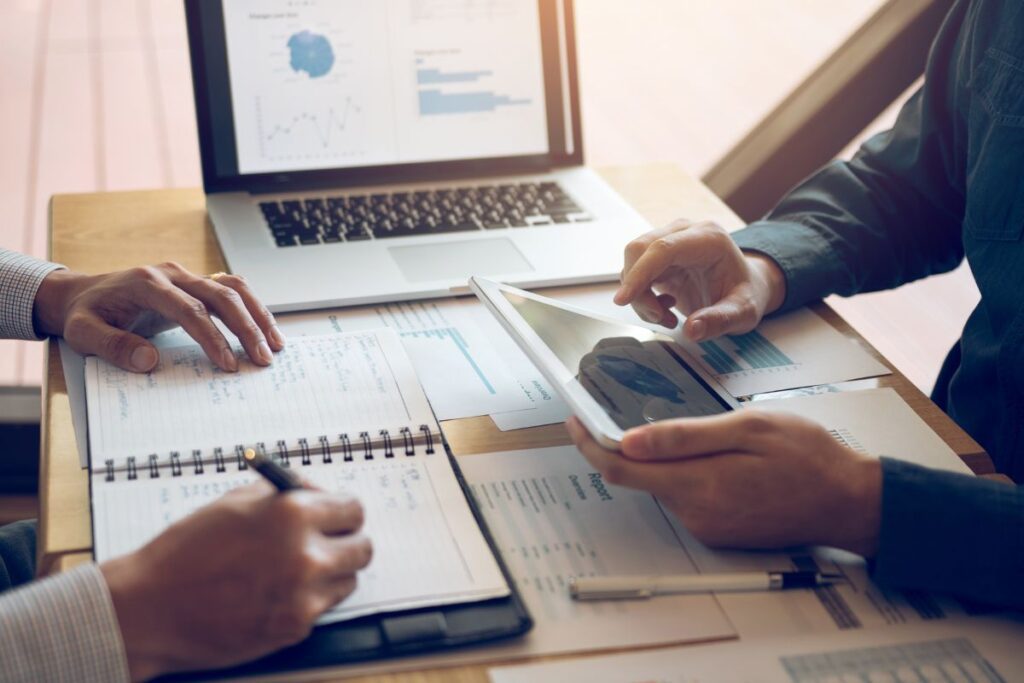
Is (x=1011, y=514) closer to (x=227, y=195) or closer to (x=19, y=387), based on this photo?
(x=227, y=195)

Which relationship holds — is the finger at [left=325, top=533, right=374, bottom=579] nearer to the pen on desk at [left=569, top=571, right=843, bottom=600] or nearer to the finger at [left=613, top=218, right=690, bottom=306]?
the pen on desk at [left=569, top=571, right=843, bottom=600]

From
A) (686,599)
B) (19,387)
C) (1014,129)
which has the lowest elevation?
(19,387)

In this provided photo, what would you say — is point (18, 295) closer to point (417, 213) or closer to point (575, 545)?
point (417, 213)

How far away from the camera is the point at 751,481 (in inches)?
28.8

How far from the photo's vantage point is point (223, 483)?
0.76m

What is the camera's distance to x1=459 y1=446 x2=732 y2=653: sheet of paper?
2.24 ft

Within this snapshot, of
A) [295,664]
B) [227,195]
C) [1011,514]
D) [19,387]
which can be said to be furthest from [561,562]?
[19,387]

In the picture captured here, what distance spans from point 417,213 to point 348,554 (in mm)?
646

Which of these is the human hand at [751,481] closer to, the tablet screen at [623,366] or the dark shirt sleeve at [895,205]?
the tablet screen at [623,366]

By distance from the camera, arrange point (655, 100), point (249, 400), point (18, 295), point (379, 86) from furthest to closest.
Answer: point (655, 100) < point (379, 86) < point (18, 295) < point (249, 400)

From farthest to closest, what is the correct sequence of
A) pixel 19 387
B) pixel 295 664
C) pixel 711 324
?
pixel 19 387 → pixel 711 324 → pixel 295 664

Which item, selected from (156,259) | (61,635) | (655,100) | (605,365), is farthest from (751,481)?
(655,100)

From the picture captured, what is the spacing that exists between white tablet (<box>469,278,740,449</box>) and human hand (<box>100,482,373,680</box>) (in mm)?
202

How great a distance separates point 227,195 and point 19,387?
2.46 ft
